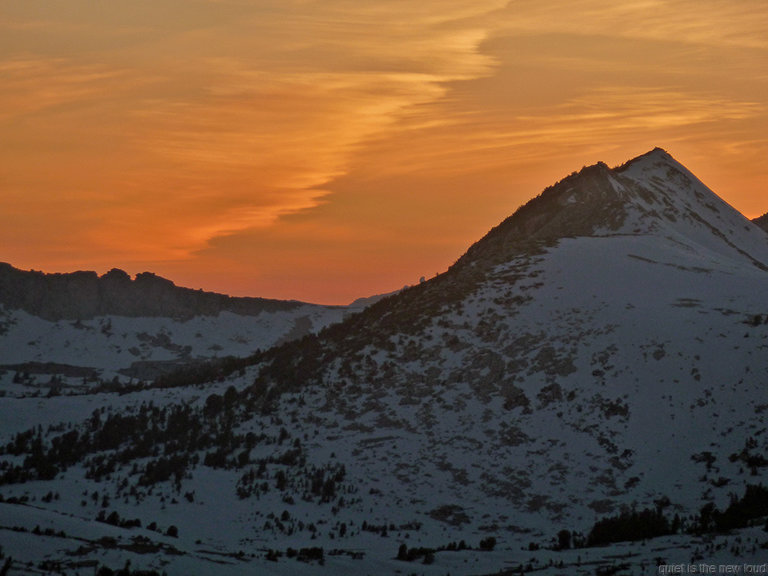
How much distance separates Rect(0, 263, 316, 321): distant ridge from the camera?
158625 mm

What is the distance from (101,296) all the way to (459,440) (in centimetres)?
13125

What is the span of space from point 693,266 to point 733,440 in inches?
810

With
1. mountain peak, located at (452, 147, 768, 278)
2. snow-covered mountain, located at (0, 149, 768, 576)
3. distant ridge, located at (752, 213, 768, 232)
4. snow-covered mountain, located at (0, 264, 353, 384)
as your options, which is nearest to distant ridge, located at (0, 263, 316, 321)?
snow-covered mountain, located at (0, 264, 353, 384)

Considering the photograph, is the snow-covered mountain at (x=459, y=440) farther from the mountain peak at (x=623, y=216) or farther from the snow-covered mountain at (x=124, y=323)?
the snow-covered mountain at (x=124, y=323)

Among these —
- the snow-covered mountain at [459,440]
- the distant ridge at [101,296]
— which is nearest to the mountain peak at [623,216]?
the snow-covered mountain at [459,440]

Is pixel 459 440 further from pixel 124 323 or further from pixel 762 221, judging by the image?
pixel 124 323

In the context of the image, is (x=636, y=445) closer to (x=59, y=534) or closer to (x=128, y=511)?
(x=128, y=511)

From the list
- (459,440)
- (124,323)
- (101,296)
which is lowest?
(459,440)

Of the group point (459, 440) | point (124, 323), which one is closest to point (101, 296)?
point (124, 323)

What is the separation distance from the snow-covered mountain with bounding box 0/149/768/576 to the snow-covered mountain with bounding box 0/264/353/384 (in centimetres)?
8798

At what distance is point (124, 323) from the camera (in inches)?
6265

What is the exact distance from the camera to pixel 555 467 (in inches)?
1547

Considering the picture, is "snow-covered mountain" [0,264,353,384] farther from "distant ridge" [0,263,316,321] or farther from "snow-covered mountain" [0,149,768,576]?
"snow-covered mountain" [0,149,768,576]

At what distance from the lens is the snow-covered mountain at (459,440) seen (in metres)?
28.4
